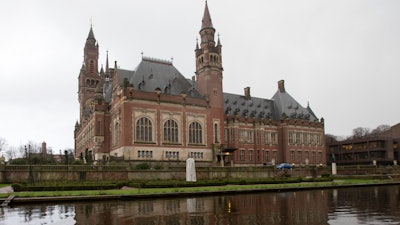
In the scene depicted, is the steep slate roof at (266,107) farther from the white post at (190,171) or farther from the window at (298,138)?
the white post at (190,171)

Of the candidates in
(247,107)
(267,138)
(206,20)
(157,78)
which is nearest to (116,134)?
(157,78)

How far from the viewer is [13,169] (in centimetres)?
4491

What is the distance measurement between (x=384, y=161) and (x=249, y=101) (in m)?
50.6

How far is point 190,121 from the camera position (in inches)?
2820

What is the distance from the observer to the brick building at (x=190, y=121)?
65875 mm

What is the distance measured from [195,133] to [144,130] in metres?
10.6

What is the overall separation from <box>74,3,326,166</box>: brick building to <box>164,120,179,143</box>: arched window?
0.18 m

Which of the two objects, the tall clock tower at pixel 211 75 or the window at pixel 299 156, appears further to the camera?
the window at pixel 299 156

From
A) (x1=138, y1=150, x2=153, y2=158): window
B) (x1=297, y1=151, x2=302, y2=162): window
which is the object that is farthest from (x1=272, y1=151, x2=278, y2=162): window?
(x1=138, y1=150, x2=153, y2=158): window

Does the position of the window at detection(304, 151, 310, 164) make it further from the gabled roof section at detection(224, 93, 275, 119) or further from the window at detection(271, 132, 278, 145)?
the gabled roof section at detection(224, 93, 275, 119)

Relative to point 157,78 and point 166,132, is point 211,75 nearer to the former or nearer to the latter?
point 157,78

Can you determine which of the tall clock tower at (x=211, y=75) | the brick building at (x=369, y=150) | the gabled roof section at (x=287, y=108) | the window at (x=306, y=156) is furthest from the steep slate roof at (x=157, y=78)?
the brick building at (x=369, y=150)

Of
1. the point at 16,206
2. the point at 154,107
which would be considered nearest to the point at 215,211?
the point at 16,206

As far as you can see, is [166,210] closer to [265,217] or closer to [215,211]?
[215,211]
